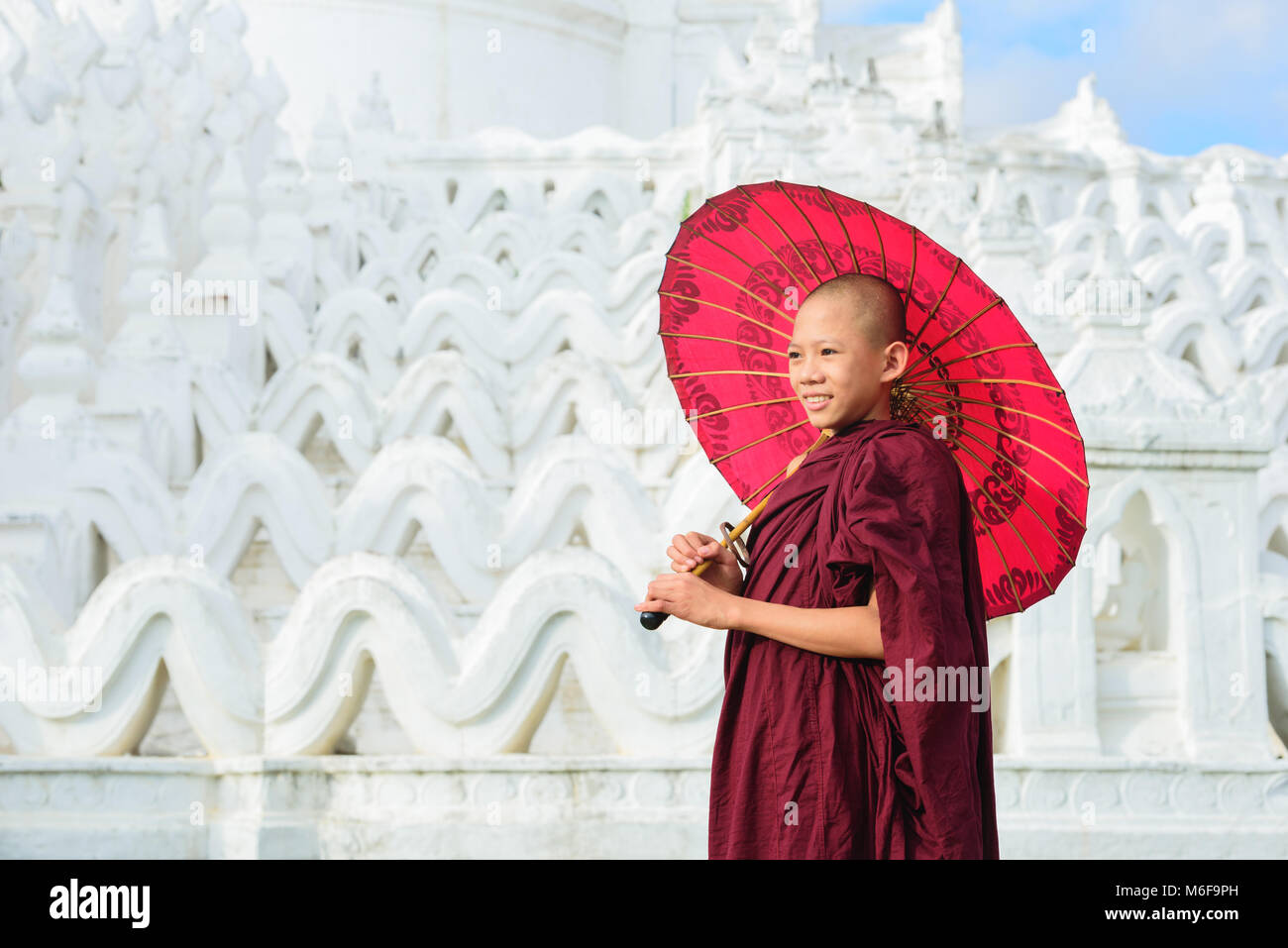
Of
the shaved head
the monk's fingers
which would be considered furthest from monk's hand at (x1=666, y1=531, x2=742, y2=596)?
the shaved head

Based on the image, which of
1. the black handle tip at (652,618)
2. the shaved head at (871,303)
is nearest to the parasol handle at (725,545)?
the black handle tip at (652,618)

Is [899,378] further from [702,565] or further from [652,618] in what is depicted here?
[652,618]

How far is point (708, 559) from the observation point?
92.8 inches

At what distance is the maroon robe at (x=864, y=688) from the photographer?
210cm

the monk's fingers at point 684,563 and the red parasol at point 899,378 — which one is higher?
the red parasol at point 899,378

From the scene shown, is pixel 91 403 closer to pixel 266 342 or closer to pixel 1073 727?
pixel 266 342

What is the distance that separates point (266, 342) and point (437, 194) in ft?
23.9

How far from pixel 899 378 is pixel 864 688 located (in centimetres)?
56

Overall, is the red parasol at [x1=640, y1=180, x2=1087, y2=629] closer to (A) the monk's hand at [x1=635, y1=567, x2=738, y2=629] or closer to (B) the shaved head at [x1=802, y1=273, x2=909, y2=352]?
(A) the monk's hand at [x1=635, y1=567, x2=738, y2=629]

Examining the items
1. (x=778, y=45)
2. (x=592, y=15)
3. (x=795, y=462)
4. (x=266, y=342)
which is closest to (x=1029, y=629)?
(x=795, y=462)

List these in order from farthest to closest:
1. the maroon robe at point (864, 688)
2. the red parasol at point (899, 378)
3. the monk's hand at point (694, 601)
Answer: the red parasol at point (899, 378) → the monk's hand at point (694, 601) → the maroon robe at point (864, 688)

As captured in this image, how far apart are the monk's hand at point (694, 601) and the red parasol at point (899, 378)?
0.14 feet

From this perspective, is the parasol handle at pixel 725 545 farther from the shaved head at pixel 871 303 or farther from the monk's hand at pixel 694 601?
the shaved head at pixel 871 303

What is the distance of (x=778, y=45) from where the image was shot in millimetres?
16000
